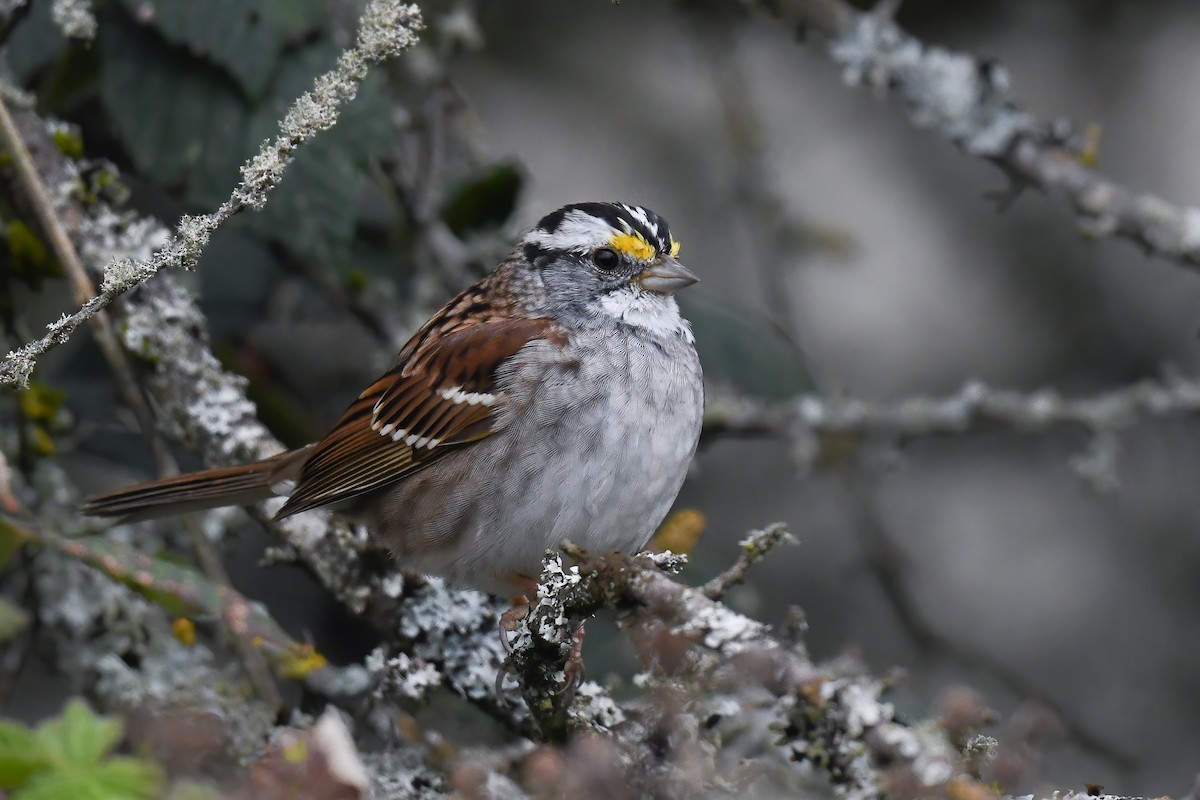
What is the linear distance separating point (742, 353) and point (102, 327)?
161 centimetres

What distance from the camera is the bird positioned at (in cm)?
263

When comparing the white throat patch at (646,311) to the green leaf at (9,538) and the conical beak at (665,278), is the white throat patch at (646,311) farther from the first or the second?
the green leaf at (9,538)

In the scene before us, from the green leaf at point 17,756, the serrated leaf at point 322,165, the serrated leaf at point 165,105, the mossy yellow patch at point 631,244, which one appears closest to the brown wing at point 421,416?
the mossy yellow patch at point 631,244

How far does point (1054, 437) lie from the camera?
201 inches

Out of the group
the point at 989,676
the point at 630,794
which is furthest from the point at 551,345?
the point at 989,676

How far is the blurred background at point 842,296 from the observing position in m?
3.68

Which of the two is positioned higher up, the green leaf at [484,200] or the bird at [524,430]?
the green leaf at [484,200]

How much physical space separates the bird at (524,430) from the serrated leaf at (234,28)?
2.22 feet

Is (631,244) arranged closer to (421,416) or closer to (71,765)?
(421,416)

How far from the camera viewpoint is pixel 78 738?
1.23 m

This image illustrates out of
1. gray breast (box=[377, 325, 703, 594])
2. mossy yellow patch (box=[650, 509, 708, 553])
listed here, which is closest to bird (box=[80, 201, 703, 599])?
gray breast (box=[377, 325, 703, 594])

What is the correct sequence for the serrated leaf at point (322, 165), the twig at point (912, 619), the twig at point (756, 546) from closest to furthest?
the twig at point (756, 546) → the serrated leaf at point (322, 165) → the twig at point (912, 619)

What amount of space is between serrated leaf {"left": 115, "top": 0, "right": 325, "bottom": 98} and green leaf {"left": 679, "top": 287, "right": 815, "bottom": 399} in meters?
1.22

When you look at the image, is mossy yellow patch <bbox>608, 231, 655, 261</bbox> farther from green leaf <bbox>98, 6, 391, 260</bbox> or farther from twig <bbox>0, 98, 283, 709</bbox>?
twig <bbox>0, 98, 283, 709</bbox>
